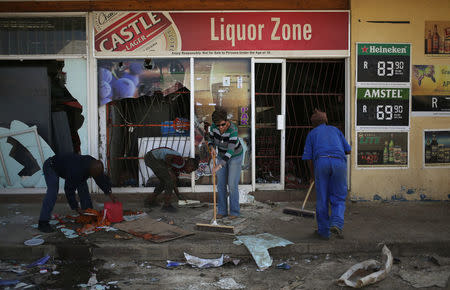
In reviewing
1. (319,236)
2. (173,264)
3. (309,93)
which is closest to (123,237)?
(173,264)

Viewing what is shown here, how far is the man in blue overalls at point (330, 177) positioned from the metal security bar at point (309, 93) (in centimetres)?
240

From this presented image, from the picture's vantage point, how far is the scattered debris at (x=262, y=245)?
187 inches

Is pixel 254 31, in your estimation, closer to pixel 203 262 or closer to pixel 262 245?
pixel 262 245

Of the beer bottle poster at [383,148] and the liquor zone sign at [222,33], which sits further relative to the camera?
the beer bottle poster at [383,148]

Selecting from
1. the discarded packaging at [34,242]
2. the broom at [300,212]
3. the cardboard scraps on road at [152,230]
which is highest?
the broom at [300,212]

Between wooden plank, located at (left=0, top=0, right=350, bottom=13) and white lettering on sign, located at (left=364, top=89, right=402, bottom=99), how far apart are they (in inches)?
64.1

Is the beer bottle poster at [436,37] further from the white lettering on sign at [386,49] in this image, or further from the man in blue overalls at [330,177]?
the man in blue overalls at [330,177]

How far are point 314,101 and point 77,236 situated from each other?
490cm

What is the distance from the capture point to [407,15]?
A: 23.7ft

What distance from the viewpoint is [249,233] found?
5590 mm

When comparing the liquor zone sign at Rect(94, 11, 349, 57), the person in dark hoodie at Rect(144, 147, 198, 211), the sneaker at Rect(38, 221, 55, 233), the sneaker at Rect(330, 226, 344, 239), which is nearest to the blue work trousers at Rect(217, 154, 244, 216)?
the person in dark hoodie at Rect(144, 147, 198, 211)

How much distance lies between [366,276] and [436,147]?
4.31 meters

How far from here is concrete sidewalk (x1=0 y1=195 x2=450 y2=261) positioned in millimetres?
5039

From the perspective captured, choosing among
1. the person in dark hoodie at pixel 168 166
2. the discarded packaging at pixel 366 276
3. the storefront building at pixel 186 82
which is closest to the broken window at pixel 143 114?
the storefront building at pixel 186 82
